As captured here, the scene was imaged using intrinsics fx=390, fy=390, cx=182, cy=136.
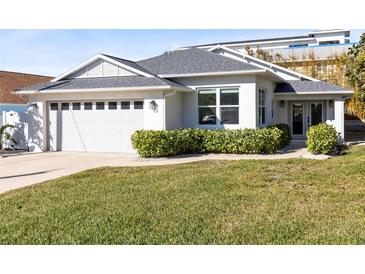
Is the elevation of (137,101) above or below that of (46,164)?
above

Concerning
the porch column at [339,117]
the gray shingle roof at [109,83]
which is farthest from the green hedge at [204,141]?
the porch column at [339,117]

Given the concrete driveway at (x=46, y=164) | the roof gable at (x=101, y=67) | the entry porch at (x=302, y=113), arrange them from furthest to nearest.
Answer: the entry porch at (x=302, y=113), the roof gable at (x=101, y=67), the concrete driveway at (x=46, y=164)

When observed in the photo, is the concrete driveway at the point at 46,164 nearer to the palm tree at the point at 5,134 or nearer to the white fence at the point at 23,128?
the white fence at the point at 23,128

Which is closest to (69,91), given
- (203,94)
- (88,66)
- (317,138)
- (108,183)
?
(88,66)

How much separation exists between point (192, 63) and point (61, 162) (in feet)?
26.4

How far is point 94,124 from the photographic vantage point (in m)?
17.4

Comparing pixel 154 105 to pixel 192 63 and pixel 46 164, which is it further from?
pixel 46 164

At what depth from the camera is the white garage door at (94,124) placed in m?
16.8

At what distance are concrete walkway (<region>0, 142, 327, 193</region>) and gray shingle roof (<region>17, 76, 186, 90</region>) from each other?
9.61 ft

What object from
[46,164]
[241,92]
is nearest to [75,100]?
[46,164]

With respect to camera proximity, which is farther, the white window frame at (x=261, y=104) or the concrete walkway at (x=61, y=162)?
the white window frame at (x=261, y=104)
